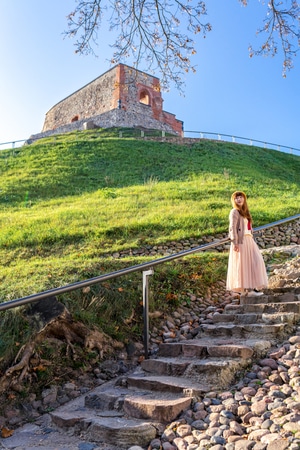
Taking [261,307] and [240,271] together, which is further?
[240,271]

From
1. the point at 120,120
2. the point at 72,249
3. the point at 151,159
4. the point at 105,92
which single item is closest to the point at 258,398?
the point at 72,249

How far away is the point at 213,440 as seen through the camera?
8.70ft

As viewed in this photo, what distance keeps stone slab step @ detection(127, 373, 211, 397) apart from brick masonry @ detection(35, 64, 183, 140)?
111 ft

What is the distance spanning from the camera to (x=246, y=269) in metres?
5.78

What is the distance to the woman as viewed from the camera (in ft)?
18.9

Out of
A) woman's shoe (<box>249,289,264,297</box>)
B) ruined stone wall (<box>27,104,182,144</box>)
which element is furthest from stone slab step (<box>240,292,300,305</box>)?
ruined stone wall (<box>27,104,182,144</box>)

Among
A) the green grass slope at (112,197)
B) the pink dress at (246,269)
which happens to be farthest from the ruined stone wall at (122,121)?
the pink dress at (246,269)

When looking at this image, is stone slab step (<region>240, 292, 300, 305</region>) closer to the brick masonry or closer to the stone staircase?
the stone staircase

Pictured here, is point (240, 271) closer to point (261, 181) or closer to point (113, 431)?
point (113, 431)

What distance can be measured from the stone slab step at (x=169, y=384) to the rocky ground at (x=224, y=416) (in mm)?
109

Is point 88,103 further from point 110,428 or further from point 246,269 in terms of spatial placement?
point 110,428

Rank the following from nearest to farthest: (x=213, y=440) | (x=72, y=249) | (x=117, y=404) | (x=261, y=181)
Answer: (x=213, y=440), (x=117, y=404), (x=72, y=249), (x=261, y=181)

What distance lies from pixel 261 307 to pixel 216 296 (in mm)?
1508

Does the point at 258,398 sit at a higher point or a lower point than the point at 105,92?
lower
